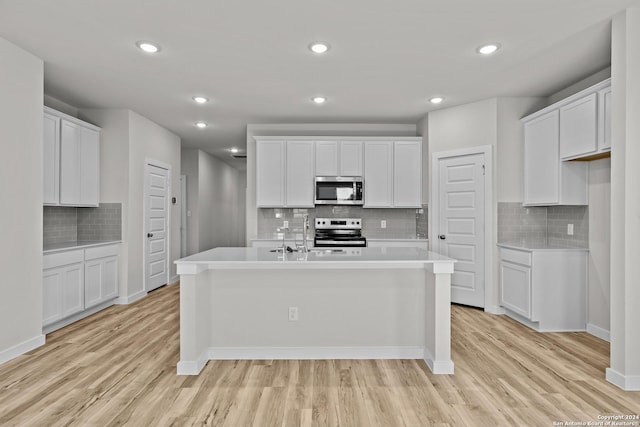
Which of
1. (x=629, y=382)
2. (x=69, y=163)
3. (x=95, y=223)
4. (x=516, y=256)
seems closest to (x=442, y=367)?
(x=629, y=382)

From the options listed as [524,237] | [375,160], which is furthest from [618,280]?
[375,160]

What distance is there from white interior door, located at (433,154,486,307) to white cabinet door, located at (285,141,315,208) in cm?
187

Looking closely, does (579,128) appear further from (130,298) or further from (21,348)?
(130,298)

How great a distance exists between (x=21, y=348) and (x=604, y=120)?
5547 mm

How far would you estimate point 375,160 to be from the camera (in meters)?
5.59

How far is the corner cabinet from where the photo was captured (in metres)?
4.07

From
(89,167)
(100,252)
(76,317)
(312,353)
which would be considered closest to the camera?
(312,353)

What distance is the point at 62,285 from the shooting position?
12.9 ft

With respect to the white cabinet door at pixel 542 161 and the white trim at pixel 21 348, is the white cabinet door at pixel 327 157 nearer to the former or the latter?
the white cabinet door at pixel 542 161

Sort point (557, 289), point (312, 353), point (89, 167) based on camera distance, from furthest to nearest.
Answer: point (89, 167) < point (557, 289) < point (312, 353)

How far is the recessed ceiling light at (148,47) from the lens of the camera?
3107 mm

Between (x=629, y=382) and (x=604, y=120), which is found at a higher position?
(x=604, y=120)

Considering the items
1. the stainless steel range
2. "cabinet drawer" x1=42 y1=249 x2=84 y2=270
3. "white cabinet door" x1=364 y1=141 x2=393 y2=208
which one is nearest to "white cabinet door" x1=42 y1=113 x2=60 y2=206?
"cabinet drawer" x1=42 y1=249 x2=84 y2=270

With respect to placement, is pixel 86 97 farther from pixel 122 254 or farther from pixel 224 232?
pixel 224 232
